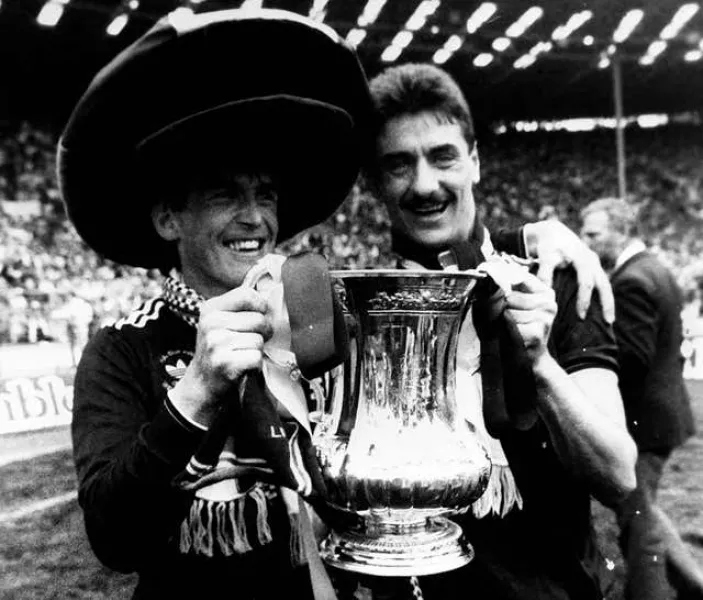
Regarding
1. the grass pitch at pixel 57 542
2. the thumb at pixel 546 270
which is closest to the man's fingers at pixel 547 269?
the thumb at pixel 546 270

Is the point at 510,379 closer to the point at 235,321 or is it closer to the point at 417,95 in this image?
the point at 235,321

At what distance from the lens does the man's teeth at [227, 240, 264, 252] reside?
119 cm

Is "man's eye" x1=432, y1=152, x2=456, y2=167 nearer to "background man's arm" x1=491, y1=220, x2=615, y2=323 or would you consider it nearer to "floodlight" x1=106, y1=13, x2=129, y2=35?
"background man's arm" x1=491, y1=220, x2=615, y2=323

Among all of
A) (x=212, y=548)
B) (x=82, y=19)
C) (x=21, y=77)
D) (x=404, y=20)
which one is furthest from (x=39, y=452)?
(x=21, y=77)

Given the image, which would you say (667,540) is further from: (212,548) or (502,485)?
(212,548)

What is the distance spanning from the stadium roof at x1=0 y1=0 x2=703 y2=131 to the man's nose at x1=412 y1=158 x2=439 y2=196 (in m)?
4.16

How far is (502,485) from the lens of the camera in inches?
46.5

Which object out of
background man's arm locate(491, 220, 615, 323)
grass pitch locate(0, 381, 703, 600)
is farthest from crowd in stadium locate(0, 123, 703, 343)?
background man's arm locate(491, 220, 615, 323)

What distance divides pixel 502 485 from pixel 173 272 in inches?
25.6

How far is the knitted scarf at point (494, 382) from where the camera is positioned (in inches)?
38.8

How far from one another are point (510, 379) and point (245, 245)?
44cm

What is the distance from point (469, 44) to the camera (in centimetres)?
988

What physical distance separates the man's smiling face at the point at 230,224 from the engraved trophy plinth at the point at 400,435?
0.27 metres

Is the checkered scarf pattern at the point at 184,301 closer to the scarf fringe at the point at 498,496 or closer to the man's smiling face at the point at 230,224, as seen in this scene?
the man's smiling face at the point at 230,224
